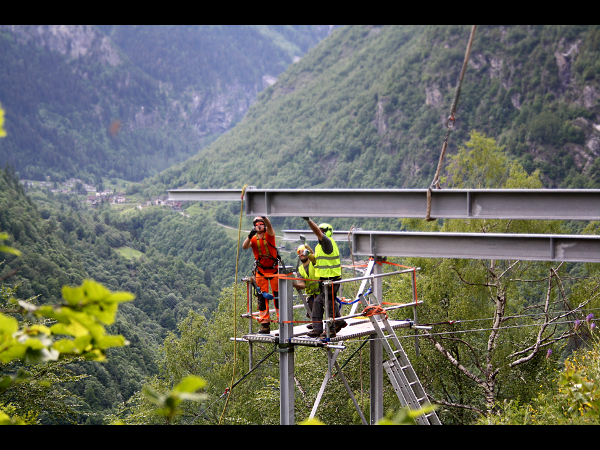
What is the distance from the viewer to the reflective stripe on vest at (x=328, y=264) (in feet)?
30.6

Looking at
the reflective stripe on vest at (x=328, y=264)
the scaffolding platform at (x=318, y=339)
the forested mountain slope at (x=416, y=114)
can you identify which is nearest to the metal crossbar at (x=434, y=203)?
the reflective stripe on vest at (x=328, y=264)

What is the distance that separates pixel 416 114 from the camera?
147250 millimetres

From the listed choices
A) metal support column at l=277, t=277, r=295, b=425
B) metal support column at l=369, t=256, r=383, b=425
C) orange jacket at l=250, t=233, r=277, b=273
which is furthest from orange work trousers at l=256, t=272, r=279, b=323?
metal support column at l=369, t=256, r=383, b=425

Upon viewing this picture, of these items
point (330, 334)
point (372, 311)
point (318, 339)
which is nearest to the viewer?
point (318, 339)

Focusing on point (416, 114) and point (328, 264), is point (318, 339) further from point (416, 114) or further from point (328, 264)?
point (416, 114)

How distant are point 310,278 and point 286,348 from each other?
1200 millimetres

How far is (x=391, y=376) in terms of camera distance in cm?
1053

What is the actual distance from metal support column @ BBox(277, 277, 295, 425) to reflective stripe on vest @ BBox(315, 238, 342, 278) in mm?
533

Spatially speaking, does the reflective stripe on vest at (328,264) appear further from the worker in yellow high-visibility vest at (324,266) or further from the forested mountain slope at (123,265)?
the forested mountain slope at (123,265)

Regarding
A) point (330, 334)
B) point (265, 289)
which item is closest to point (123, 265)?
point (265, 289)

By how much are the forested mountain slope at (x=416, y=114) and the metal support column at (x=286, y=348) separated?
248ft

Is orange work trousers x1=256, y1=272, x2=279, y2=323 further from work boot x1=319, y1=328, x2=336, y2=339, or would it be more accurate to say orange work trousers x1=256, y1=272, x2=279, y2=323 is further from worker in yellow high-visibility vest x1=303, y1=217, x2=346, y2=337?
work boot x1=319, y1=328, x2=336, y2=339

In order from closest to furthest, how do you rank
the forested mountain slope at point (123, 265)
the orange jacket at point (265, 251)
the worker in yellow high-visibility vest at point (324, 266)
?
the worker in yellow high-visibility vest at point (324, 266) < the orange jacket at point (265, 251) < the forested mountain slope at point (123, 265)

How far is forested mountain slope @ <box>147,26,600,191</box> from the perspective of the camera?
104 metres
